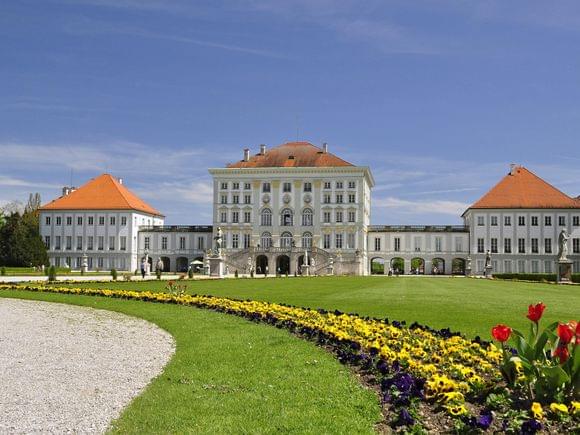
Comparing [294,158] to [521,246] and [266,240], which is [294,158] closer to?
[266,240]

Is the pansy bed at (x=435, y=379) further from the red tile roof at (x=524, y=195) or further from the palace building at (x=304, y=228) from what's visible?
the red tile roof at (x=524, y=195)

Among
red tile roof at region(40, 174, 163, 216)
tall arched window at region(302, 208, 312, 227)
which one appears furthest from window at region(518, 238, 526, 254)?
red tile roof at region(40, 174, 163, 216)

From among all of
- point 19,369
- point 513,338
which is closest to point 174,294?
point 19,369

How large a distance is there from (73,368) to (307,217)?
210 ft

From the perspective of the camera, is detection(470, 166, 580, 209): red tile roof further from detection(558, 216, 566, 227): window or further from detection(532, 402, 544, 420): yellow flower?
detection(532, 402, 544, 420): yellow flower

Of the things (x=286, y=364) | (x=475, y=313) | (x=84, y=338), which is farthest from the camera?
(x=475, y=313)

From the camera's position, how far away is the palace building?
223ft

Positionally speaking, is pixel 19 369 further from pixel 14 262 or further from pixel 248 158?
pixel 248 158

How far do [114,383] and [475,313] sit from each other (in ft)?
32.3

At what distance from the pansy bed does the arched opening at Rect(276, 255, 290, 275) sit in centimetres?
5901

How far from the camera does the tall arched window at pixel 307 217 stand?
72.3 m

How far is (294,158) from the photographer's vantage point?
7412 cm

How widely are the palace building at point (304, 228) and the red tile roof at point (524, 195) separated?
111 millimetres

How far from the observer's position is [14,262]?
66.1 metres
